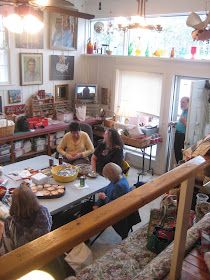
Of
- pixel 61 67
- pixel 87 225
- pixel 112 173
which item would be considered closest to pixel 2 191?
pixel 112 173

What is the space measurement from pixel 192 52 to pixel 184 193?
3901 millimetres

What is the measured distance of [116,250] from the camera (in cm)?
267

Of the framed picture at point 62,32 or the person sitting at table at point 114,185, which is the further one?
the framed picture at point 62,32

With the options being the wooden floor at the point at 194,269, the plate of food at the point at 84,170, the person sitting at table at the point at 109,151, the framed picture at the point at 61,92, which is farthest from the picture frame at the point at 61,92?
the wooden floor at the point at 194,269

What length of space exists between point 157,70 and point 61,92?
209cm

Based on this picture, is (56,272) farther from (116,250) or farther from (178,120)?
(178,120)

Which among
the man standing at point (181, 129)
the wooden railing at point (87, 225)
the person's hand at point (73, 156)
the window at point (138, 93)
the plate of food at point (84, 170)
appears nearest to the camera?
the wooden railing at point (87, 225)

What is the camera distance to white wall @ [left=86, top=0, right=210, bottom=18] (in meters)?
4.75

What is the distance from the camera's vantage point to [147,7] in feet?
17.3

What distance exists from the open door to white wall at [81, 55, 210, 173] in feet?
1.16

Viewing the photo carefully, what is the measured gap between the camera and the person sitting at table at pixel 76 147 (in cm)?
439

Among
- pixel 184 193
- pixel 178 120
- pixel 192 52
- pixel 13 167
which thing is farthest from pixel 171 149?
pixel 184 193

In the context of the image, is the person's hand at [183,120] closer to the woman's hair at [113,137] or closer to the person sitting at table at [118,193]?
the woman's hair at [113,137]

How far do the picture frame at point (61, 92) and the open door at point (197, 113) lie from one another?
9.34ft
